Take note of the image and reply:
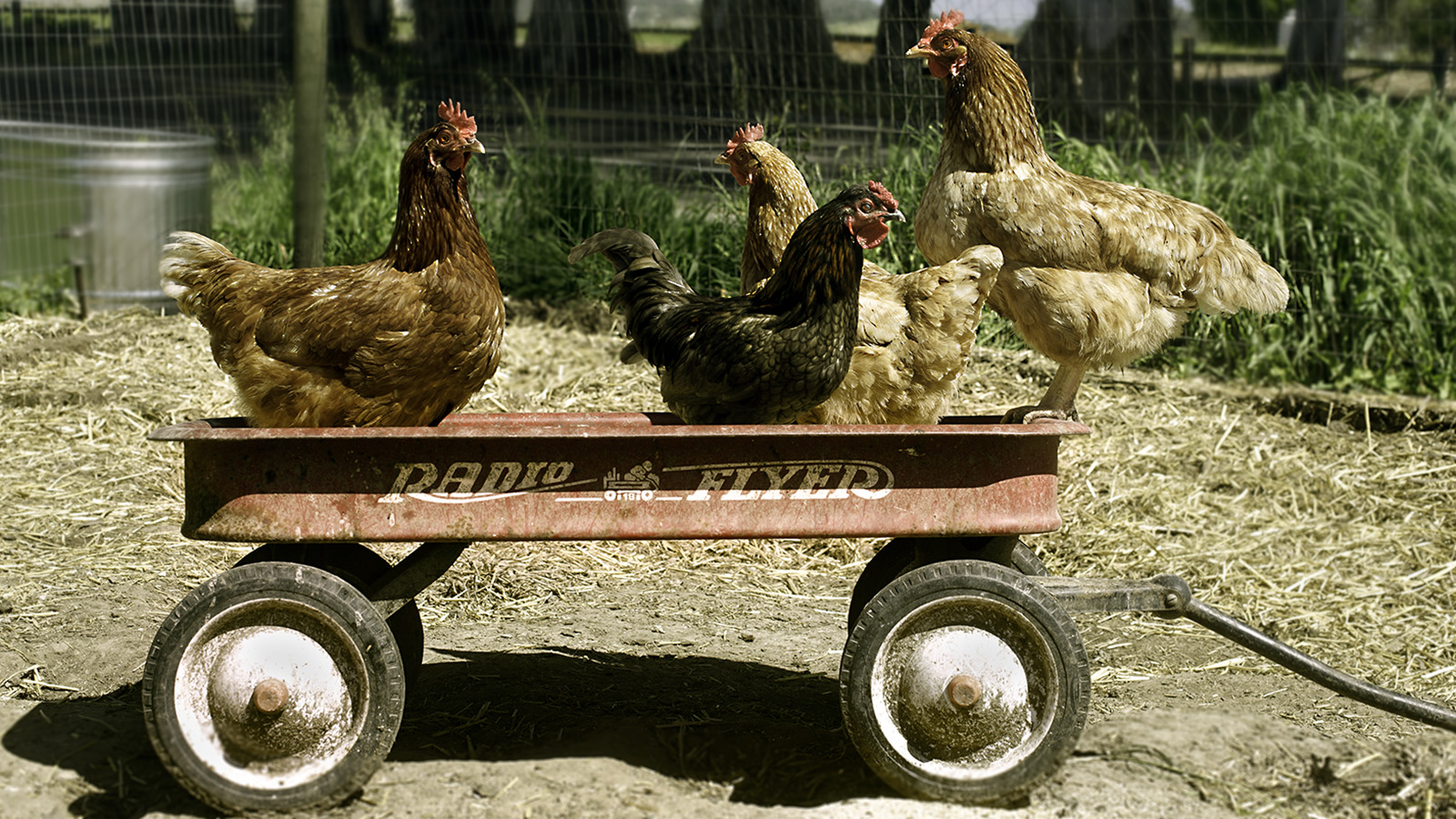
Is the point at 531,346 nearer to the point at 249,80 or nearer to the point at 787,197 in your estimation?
the point at 787,197

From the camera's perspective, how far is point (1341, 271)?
6664 mm

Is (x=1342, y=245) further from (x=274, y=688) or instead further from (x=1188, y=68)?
(x=274, y=688)

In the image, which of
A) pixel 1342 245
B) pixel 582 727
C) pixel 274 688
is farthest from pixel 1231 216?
pixel 274 688

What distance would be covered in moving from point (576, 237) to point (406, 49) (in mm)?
5938

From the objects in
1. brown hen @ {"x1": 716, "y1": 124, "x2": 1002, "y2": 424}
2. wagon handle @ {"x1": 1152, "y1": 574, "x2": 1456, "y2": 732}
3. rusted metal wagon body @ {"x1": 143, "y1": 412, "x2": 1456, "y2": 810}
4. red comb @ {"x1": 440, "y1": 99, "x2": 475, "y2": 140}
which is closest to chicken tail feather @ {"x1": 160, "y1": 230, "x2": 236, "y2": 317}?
red comb @ {"x1": 440, "y1": 99, "x2": 475, "y2": 140}

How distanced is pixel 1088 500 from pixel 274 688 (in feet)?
11.8

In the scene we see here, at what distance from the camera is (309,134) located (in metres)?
6.80

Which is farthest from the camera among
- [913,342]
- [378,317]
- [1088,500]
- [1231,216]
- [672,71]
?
[672,71]

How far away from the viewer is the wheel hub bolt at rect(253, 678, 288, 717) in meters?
2.77

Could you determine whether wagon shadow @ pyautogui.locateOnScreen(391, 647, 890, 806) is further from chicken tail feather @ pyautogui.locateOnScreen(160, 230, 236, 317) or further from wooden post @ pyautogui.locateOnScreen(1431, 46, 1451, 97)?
wooden post @ pyautogui.locateOnScreen(1431, 46, 1451, 97)

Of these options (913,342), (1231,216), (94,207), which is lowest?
(913,342)

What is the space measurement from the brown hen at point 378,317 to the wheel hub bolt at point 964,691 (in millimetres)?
1573

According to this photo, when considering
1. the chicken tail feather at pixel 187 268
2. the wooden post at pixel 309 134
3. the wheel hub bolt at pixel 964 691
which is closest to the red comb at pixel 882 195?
the wheel hub bolt at pixel 964 691

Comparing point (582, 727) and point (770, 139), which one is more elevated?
point (770, 139)
